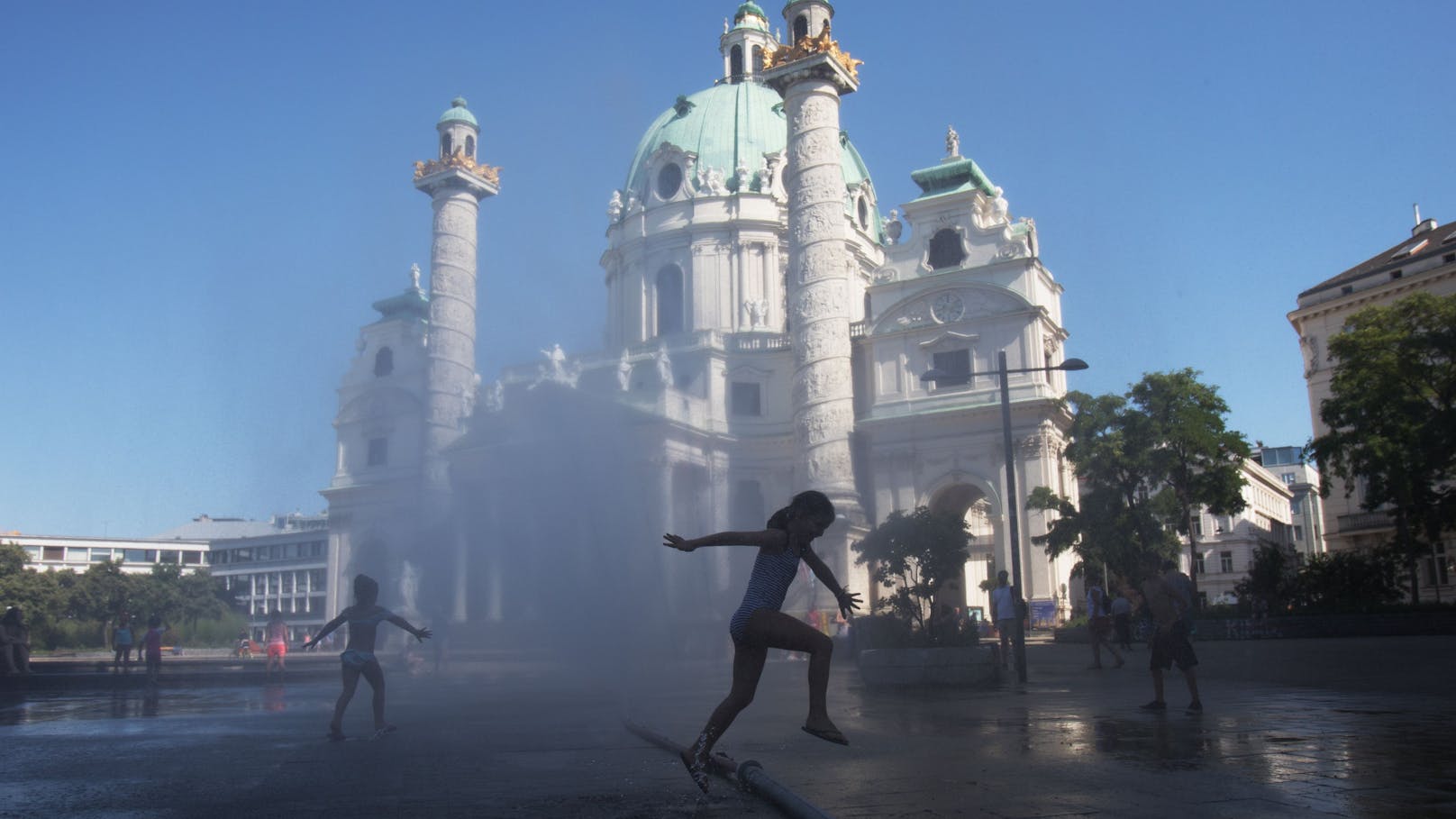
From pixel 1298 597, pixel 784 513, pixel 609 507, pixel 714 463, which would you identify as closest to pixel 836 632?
pixel 609 507

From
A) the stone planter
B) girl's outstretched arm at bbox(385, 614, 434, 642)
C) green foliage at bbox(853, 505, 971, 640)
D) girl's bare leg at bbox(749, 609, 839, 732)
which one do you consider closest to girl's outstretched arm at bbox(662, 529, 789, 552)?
girl's bare leg at bbox(749, 609, 839, 732)

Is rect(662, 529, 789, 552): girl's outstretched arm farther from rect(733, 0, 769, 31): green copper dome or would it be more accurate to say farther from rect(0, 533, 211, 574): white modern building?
rect(0, 533, 211, 574): white modern building

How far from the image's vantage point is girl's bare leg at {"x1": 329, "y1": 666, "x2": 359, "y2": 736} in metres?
9.56

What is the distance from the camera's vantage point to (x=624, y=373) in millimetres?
49000

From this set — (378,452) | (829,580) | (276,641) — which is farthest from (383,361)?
(829,580)

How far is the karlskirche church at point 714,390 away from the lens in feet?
115

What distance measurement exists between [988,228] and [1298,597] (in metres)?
19.5

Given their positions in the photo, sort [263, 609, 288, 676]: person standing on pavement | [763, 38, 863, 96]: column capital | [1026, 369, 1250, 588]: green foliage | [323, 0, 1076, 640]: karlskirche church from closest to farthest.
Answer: [263, 609, 288, 676]: person standing on pavement < [1026, 369, 1250, 588]: green foliage < [323, 0, 1076, 640]: karlskirche church < [763, 38, 863, 96]: column capital

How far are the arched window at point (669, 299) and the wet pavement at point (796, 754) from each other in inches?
1671

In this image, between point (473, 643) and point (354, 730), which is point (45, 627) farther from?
point (354, 730)

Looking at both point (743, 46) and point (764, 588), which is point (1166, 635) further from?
point (743, 46)

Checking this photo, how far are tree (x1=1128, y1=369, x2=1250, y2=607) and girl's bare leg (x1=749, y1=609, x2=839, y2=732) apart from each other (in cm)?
3005

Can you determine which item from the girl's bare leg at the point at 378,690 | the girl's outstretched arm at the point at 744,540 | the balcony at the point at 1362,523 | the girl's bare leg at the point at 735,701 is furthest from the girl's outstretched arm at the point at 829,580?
the balcony at the point at 1362,523

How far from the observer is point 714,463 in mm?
47562
